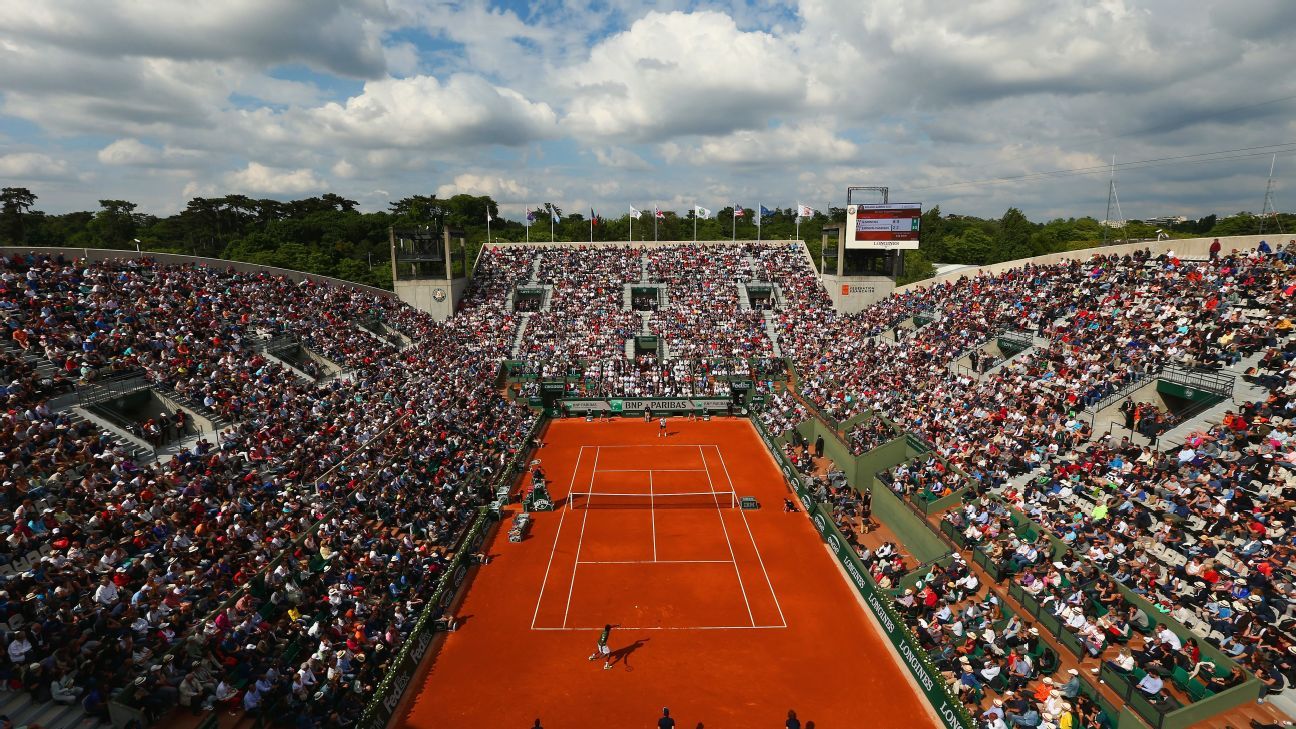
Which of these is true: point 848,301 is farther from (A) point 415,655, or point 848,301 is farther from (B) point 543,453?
(A) point 415,655

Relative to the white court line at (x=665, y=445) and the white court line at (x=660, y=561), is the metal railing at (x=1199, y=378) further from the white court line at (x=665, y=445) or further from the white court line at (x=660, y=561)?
the white court line at (x=665, y=445)

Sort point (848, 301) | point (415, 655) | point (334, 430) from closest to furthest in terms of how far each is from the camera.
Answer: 1. point (415, 655)
2. point (334, 430)
3. point (848, 301)

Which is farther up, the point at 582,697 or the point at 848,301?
the point at 848,301

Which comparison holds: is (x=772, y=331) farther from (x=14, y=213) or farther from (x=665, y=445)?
(x=14, y=213)

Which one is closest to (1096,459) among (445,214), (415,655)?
(415,655)

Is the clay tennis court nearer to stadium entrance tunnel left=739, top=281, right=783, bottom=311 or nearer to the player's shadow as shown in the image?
the player's shadow

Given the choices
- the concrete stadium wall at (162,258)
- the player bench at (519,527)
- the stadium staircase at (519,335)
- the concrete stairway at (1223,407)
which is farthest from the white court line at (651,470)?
the concrete stadium wall at (162,258)
